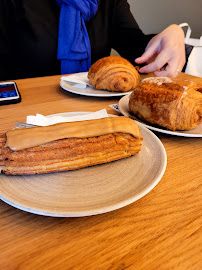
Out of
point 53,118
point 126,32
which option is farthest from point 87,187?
point 126,32

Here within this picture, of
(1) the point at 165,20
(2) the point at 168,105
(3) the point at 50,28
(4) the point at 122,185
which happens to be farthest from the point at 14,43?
(1) the point at 165,20

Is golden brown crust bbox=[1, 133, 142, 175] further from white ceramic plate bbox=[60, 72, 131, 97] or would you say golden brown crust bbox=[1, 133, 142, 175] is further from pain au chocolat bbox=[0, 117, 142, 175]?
white ceramic plate bbox=[60, 72, 131, 97]

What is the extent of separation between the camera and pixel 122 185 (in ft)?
1.24

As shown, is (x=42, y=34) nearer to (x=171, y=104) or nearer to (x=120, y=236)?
(x=171, y=104)

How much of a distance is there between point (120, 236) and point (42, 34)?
4.03 ft

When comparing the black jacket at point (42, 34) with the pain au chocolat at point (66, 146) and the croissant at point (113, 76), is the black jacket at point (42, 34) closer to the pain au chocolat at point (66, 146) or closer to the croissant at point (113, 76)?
the croissant at point (113, 76)

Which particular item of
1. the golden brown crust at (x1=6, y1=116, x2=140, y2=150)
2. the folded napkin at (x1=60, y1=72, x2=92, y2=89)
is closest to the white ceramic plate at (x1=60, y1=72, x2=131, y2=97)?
the folded napkin at (x1=60, y1=72, x2=92, y2=89)

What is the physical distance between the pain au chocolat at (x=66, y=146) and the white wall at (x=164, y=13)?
2.49 m

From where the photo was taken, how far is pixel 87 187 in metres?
0.38

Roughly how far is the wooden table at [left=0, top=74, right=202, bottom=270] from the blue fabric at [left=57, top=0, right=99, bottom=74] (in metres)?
1.04

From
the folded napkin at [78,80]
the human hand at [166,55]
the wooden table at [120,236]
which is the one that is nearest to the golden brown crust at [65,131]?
the wooden table at [120,236]

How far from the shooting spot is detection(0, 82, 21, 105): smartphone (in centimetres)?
77

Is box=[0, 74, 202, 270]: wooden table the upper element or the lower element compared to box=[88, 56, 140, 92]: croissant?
lower

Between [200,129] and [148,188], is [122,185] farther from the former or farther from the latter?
[200,129]
